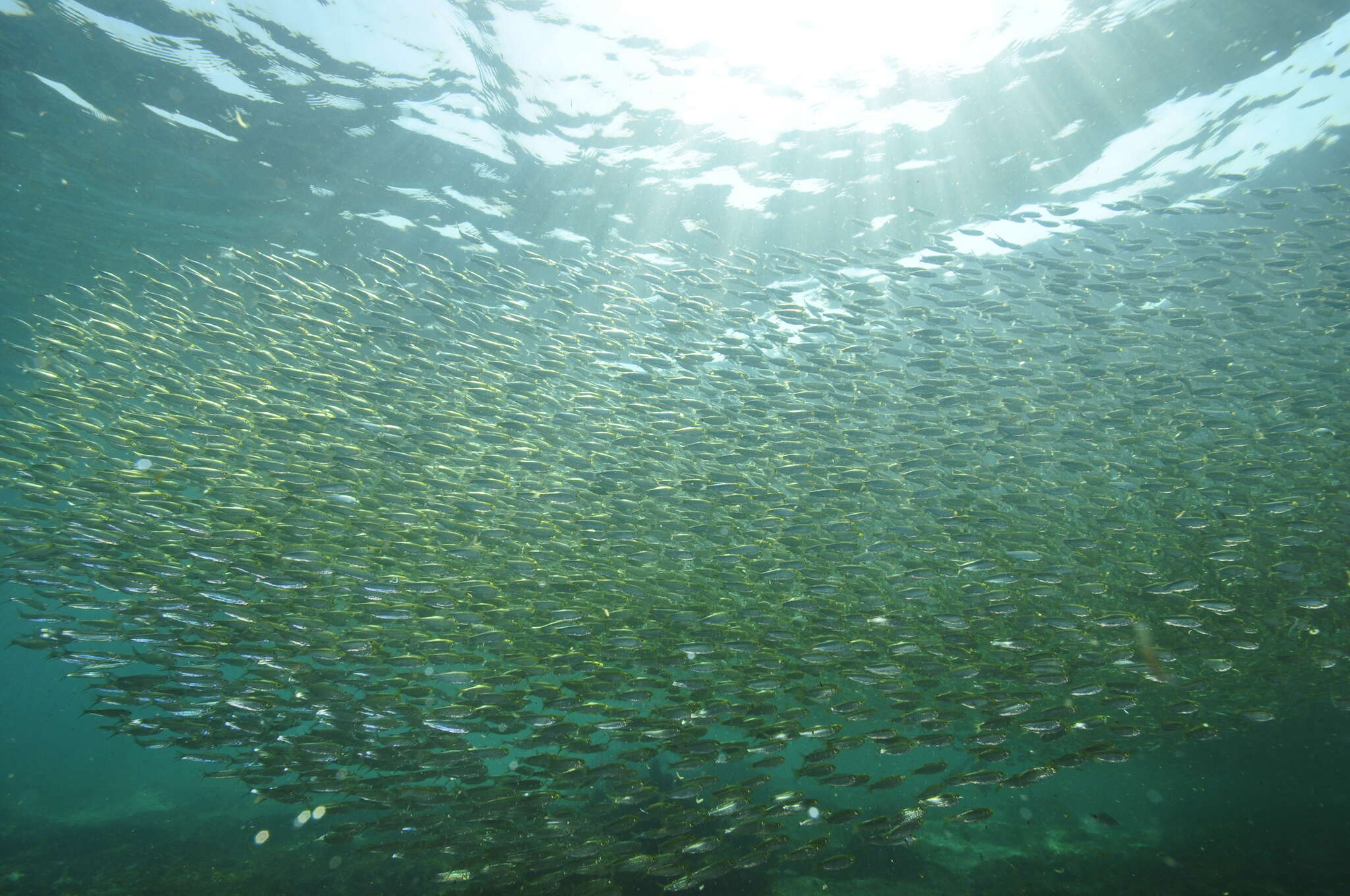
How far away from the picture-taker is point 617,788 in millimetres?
8477

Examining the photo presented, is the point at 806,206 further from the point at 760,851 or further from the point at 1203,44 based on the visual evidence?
the point at 760,851

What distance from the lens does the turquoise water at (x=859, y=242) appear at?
1002cm

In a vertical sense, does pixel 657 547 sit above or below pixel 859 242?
below

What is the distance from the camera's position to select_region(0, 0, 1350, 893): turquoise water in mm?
10023

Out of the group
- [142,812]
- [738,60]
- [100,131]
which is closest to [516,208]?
[738,60]

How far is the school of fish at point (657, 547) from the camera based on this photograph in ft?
27.0

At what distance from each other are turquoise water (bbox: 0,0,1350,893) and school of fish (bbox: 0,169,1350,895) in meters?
0.23

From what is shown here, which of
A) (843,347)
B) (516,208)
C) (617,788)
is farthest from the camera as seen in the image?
(516,208)

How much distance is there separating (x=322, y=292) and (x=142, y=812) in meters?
23.5

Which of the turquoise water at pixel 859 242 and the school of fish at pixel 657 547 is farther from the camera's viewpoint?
the turquoise water at pixel 859 242

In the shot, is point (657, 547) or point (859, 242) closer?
point (657, 547)

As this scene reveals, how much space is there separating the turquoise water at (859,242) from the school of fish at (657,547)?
0.74ft

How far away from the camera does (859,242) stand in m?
16.2

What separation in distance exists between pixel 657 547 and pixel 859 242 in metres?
10.9
